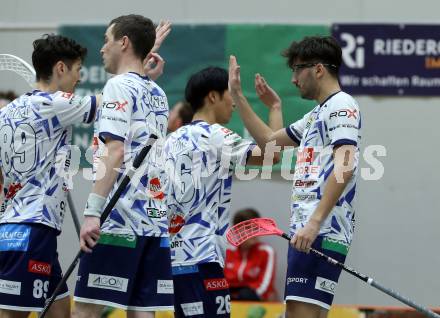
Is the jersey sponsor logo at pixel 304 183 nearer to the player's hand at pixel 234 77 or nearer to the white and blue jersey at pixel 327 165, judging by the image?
the white and blue jersey at pixel 327 165

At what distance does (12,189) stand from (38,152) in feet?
0.87

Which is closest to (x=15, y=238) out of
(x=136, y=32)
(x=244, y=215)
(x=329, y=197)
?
(x=136, y=32)

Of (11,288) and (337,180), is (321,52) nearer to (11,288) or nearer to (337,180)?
(337,180)

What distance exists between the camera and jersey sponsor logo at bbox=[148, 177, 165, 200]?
546 centimetres

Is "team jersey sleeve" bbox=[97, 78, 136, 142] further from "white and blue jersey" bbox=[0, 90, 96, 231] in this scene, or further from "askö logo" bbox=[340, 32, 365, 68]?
"askö logo" bbox=[340, 32, 365, 68]

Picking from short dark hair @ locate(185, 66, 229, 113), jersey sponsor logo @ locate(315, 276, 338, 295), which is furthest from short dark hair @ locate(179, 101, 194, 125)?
jersey sponsor logo @ locate(315, 276, 338, 295)

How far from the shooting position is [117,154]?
5152mm

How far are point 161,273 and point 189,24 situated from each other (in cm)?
440

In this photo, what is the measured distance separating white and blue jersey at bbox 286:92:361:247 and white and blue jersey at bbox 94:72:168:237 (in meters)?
0.75

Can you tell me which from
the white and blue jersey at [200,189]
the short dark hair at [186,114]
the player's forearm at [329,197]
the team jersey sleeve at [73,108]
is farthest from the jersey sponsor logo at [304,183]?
the short dark hair at [186,114]

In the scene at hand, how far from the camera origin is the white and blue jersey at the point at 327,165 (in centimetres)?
547

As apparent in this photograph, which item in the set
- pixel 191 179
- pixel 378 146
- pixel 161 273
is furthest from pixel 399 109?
pixel 161 273

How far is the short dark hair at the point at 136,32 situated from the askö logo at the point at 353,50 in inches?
159

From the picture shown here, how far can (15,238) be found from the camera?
5.68 meters
